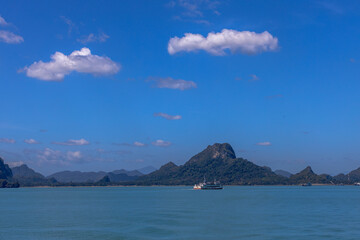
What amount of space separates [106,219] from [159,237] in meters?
35.1

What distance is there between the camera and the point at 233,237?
75938mm

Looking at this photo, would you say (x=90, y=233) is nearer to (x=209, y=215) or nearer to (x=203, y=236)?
(x=203, y=236)

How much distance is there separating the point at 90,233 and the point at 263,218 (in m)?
46.6

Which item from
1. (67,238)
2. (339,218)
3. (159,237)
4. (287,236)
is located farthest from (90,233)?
(339,218)

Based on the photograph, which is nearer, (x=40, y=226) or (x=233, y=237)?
(x=233, y=237)

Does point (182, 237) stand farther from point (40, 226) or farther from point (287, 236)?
point (40, 226)

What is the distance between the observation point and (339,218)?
103562 millimetres

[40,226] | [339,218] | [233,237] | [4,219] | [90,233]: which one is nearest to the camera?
[233,237]

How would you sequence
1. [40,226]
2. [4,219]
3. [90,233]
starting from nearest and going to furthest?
[90,233] → [40,226] → [4,219]

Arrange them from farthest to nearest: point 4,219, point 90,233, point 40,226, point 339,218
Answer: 1. point 4,219
2. point 339,218
3. point 40,226
4. point 90,233

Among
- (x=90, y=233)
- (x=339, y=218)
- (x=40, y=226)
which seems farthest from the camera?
(x=339, y=218)

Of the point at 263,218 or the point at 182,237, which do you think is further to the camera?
the point at 263,218

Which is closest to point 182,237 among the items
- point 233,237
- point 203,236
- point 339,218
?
point 203,236

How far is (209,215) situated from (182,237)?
3962cm
